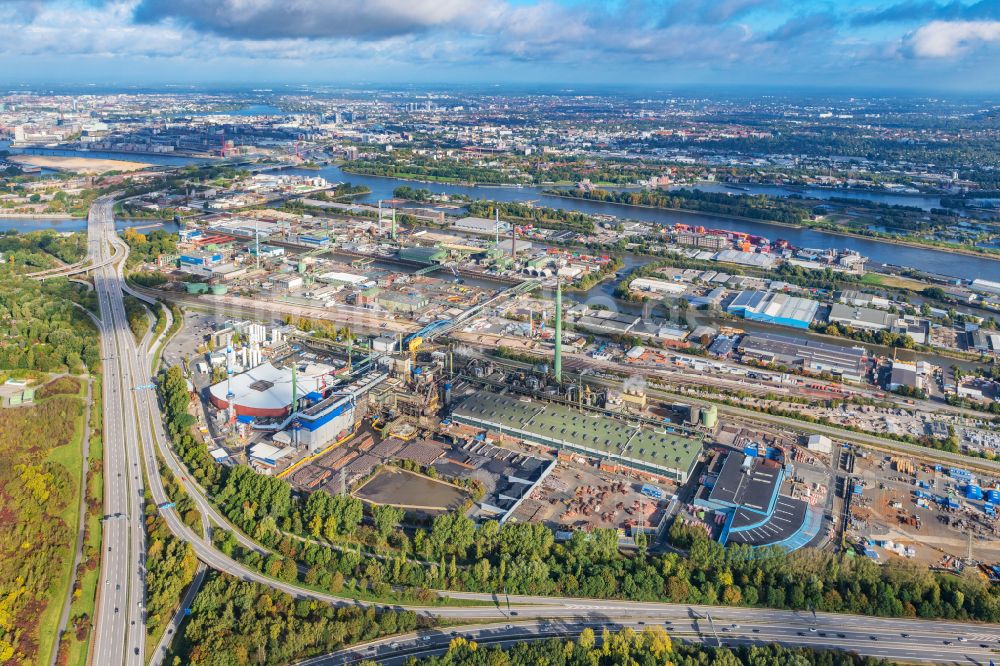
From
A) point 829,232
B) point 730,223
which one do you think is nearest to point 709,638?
point 829,232

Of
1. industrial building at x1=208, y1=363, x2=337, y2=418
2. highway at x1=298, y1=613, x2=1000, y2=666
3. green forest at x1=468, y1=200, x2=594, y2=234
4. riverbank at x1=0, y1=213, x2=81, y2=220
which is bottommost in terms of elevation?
highway at x1=298, y1=613, x2=1000, y2=666

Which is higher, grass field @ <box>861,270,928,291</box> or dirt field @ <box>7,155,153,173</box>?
dirt field @ <box>7,155,153,173</box>

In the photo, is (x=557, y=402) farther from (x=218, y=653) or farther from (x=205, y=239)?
(x=205, y=239)

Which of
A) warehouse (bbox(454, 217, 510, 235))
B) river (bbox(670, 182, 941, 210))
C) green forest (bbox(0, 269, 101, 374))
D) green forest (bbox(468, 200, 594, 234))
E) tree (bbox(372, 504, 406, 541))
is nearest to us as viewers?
tree (bbox(372, 504, 406, 541))

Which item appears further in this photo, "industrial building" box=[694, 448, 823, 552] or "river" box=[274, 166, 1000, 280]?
"river" box=[274, 166, 1000, 280]

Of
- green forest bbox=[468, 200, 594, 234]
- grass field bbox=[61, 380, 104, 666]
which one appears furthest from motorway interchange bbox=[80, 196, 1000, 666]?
green forest bbox=[468, 200, 594, 234]

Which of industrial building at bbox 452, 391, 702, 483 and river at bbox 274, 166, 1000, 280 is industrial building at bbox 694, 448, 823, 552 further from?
river at bbox 274, 166, 1000, 280

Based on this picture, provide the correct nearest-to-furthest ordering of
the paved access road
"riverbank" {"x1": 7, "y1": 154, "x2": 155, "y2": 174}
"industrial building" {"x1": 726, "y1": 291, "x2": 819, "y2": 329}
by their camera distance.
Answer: the paved access road, "industrial building" {"x1": 726, "y1": 291, "x2": 819, "y2": 329}, "riverbank" {"x1": 7, "y1": 154, "x2": 155, "y2": 174}
